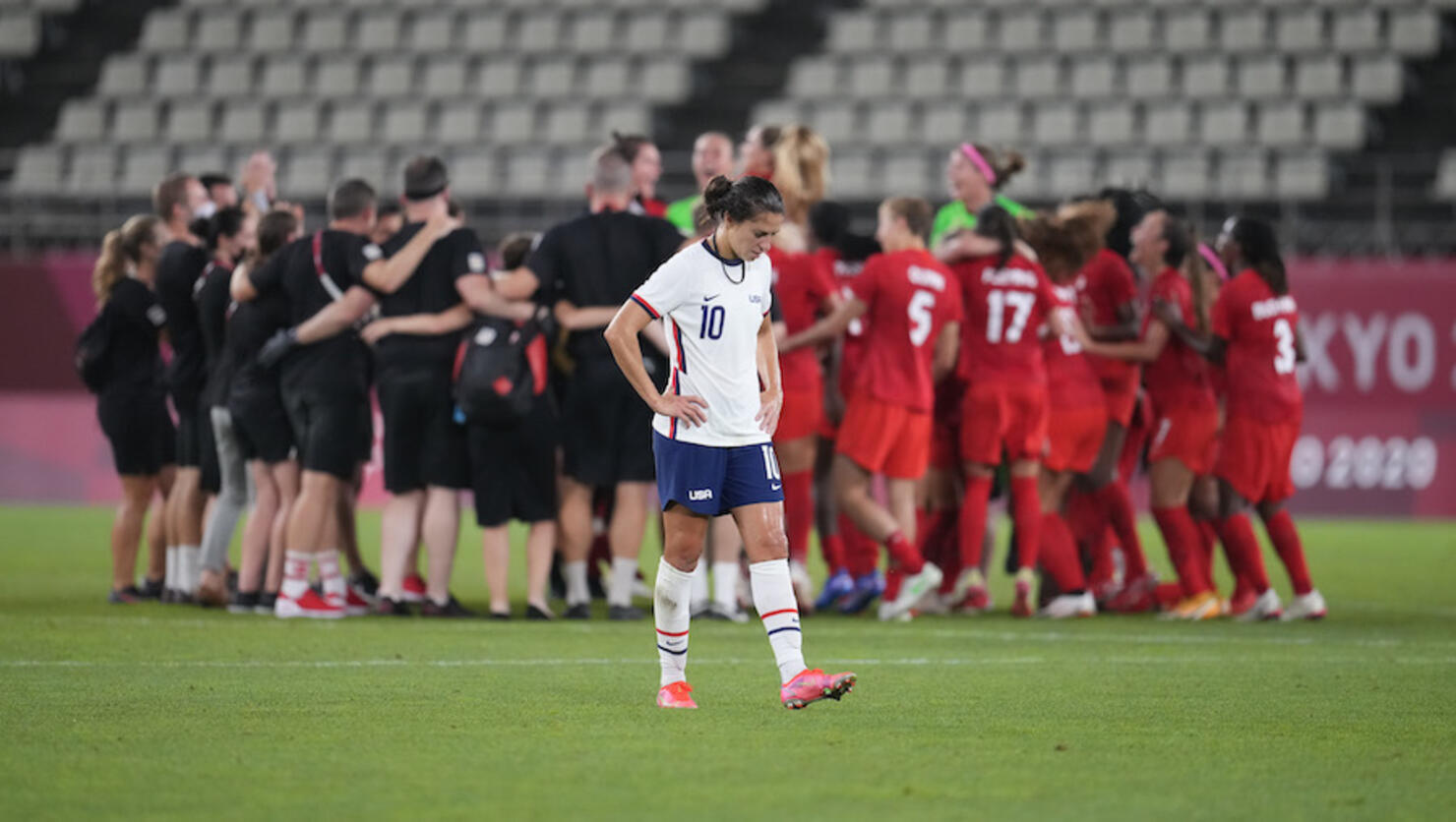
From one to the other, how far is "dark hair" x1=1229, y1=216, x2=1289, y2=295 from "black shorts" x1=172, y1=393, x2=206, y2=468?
6223mm

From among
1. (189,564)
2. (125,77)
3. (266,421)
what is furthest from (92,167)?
(266,421)

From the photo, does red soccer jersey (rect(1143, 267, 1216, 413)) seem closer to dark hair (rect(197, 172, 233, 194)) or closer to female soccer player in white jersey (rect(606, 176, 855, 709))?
female soccer player in white jersey (rect(606, 176, 855, 709))

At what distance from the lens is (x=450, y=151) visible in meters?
25.9

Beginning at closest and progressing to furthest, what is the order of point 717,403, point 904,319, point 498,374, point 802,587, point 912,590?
point 717,403, point 498,374, point 912,590, point 904,319, point 802,587

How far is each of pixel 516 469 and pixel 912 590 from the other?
7.55ft

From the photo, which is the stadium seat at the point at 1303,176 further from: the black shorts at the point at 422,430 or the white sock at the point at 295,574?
the white sock at the point at 295,574

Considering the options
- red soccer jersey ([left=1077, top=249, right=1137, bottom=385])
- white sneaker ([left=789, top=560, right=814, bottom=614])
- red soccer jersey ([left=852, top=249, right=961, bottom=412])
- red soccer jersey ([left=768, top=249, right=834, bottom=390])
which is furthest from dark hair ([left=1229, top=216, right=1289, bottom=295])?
white sneaker ([left=789, top=560, right=814, bottom=614])

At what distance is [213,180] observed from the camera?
1330 centimetres

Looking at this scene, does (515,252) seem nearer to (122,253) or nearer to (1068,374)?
(122,253)

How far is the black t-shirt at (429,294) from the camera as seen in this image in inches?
424

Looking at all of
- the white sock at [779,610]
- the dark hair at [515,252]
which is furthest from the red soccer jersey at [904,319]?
the white sock at [779,610]

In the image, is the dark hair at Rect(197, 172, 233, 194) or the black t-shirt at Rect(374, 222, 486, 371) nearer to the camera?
the black t-shirt at Rect(374, 222, 486, 371)

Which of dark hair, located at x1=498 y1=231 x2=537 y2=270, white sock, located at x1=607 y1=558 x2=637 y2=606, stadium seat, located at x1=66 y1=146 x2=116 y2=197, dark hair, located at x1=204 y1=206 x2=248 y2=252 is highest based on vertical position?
stadium seat, located at x1=66 y1=146 x2=116 y2=197

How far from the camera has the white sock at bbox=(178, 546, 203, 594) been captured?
11945 mm
